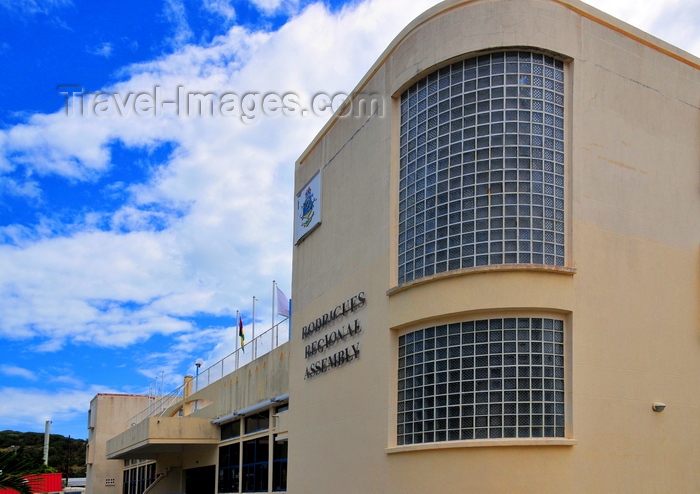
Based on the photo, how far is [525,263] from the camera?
61.8 ft

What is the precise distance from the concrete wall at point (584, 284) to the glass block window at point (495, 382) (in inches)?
12.3

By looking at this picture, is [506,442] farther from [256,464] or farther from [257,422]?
[257,422]

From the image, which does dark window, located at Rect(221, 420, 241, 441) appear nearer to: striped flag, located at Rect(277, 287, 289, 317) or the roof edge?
striped flag, located at Rect(277, 287, 289, 317)

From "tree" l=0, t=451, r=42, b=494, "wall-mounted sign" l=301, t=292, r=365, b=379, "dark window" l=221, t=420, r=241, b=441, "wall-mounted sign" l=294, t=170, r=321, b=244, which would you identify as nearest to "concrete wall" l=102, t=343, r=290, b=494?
"dark window" l=221, t=420, r=241, b=441

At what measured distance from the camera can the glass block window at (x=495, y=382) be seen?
720 inches

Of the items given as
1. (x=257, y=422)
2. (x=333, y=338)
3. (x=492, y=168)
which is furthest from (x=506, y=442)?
(x=257, y=422)

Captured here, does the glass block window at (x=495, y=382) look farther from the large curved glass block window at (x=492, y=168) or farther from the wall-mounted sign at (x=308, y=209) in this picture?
the wall-mounted sign at (x=308, y=209)

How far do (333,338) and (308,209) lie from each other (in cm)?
512

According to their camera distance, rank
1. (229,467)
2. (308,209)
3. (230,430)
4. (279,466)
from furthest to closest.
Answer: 1. (230,430)
2. (229,467)
3. (279,466)
4. (308,209)

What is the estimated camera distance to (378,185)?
2261 centimetres

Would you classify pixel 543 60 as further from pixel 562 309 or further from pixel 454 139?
pixel 562 309

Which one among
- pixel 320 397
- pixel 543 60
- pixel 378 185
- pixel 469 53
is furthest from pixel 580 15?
pixel 320 397

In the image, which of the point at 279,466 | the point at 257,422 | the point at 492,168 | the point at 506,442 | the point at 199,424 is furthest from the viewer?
the point at 199,424

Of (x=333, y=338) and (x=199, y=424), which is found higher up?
(x=333, y=338)
